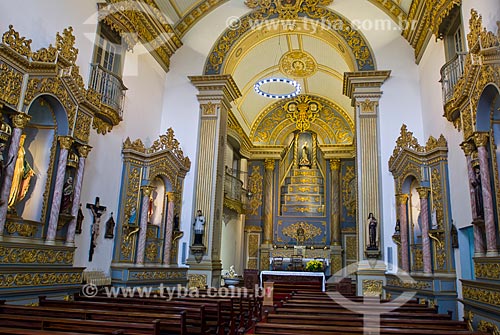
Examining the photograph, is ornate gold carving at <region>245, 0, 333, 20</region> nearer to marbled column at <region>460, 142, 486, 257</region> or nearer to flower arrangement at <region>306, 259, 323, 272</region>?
marbled column at <region>460, 142, 486, 257</region>

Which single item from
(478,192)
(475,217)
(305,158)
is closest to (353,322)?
(475,217)

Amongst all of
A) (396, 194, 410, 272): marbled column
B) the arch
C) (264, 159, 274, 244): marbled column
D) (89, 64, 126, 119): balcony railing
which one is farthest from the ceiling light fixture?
(396, 194, 410, 272): marbled column

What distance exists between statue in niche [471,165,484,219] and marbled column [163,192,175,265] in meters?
7.45

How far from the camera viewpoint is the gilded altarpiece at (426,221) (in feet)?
28.5

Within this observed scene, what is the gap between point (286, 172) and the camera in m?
20.0

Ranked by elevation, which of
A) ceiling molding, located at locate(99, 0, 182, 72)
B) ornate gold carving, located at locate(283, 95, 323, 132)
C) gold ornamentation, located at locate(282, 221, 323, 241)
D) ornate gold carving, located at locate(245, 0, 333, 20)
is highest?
ornate gold carving, located at locate(245, 0, 333, 20)

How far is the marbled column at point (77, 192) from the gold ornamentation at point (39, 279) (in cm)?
66

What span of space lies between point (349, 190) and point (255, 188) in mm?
4255

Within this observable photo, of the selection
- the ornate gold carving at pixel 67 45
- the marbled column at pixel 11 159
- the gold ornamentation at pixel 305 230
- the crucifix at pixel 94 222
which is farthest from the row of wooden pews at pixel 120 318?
the gold ornamentation at pixel 305 230

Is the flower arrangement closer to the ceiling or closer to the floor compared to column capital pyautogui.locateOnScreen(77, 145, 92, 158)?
closer to the floor

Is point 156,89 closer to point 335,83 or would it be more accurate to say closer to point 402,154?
point 402,154

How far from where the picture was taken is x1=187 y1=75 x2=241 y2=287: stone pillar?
38.6 ft

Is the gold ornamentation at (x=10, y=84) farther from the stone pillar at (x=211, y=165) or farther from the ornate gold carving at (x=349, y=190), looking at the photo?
the ornate gold carving at (x=349, y=190)

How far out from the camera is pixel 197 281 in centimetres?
1157
